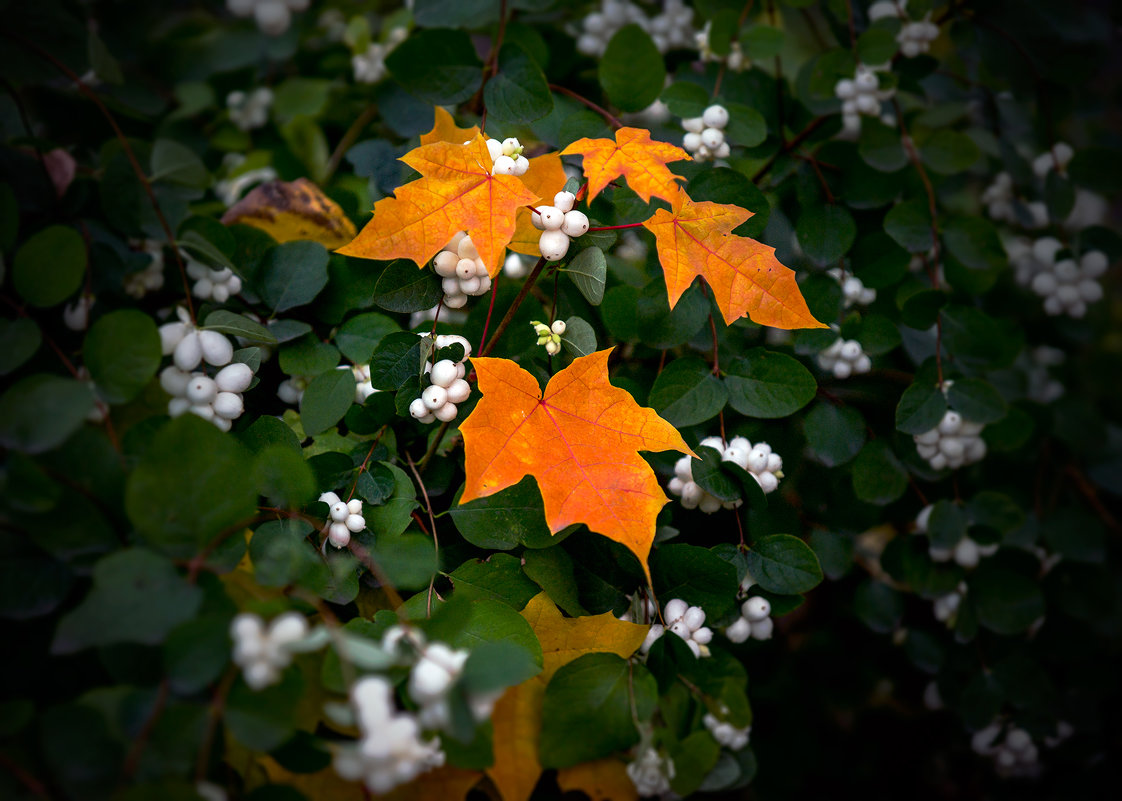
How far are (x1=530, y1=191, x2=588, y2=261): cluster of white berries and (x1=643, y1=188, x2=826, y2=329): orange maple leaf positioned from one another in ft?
0.21

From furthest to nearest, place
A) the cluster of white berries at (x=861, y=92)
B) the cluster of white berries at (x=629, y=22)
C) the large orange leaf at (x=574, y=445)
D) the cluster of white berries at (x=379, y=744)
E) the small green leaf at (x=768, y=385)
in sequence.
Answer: the cluster of white berries at (x=629, y=22) → the cluster of white berries at (x=861, y=92) → the small green leaf at (x=768, y=385) → the large orange leaf at (x=574, y=445) → the cluster of white berries at (x=379, y=744)

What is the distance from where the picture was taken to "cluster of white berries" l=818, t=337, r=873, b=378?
648 millimetres

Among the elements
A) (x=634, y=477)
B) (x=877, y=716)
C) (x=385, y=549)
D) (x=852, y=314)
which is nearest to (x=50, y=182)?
(x=385, y=549)

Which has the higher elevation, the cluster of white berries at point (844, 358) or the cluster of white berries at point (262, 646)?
the cluster of white berries at point (262, 646)

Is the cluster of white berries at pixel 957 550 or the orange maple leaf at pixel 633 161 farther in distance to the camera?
the cluster of white berries at pixel 957 550

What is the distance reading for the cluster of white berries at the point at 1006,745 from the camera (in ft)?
2.53

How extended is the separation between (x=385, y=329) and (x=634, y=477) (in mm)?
258

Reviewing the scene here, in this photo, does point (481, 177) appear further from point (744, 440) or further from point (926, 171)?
point (926, 171)

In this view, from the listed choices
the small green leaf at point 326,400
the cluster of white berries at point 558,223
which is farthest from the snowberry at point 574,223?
the small green leaf at point 326,400

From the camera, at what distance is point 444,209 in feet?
1.65

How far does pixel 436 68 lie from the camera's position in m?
0.66

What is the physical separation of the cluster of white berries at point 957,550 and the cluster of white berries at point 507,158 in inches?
20.4

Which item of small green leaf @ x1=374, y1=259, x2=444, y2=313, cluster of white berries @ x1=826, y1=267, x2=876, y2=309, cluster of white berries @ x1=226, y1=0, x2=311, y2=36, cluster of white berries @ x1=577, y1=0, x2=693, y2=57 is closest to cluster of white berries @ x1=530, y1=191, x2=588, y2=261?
small green leaf @ x1=374, y1=259, x2=444, y2=313

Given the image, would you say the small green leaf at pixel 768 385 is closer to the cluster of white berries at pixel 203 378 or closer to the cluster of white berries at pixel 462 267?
the cluster of white berries at pixel 462 267
